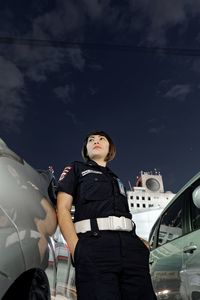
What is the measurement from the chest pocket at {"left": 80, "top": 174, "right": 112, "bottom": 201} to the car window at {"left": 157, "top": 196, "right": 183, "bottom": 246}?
5.01ft

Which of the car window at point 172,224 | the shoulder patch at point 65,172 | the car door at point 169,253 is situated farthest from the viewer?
the car window at point 172,224

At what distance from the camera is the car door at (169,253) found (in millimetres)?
3500

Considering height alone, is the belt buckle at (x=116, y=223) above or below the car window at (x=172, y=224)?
above

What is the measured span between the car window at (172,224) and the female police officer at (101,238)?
1.47 metres

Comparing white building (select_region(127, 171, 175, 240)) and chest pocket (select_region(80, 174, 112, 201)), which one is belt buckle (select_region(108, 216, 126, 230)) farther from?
white building (select_region(127, 171, 175, 240))

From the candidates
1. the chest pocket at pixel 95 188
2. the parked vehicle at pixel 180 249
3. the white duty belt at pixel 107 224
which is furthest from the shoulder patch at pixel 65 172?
the parked vehicle at pixel 180 249

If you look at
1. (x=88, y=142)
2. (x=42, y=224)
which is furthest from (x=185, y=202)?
(x=42, y=224)

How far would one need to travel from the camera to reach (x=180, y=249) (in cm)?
344

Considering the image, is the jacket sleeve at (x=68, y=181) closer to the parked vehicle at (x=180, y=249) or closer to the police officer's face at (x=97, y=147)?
the police officer's face at (x=97, y=147)

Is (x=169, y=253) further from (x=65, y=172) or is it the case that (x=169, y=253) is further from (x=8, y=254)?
(x=8, y=254)

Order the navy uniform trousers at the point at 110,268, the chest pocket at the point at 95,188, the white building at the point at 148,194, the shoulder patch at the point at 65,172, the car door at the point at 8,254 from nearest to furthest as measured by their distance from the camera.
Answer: the car door at the point at 8,254
the navy uniform trousers at the point at 110,268
the chest pocket at the point at 95,188
the shoulder patch at the point at 65,172
the white building at the point at 148,194

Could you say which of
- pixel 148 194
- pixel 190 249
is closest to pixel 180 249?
pixel 190 249

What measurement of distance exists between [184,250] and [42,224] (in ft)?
5.85

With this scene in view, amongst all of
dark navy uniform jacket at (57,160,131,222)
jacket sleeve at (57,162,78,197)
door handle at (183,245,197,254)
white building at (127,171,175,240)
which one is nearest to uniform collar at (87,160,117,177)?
dark navy uniform jacket at (57,160,131,222)
